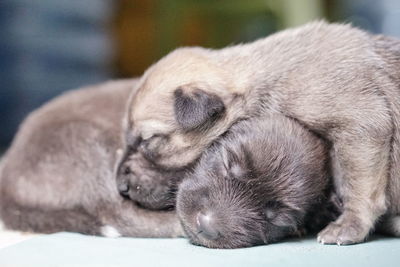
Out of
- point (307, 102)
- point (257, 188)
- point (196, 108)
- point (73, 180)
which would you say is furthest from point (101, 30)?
point (257, 188)

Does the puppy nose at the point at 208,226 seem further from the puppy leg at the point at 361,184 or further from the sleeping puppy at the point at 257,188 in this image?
the puppy leg at the point at 361,184

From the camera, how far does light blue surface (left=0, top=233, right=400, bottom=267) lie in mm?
2174

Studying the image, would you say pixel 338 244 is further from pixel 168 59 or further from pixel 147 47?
pixel 147 47

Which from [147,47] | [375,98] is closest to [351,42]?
[375,98]

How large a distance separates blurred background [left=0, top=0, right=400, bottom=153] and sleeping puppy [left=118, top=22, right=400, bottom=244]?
2.94 metres

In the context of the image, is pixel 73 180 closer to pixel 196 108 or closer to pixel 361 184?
pixel 196 108

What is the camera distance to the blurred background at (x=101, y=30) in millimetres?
6176

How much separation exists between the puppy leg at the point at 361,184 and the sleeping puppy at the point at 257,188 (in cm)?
9

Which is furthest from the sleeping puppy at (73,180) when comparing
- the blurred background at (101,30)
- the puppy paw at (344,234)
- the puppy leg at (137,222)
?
the blurred background at (101,30)

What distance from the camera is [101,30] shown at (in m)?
7.05

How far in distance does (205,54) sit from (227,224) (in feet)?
3.04

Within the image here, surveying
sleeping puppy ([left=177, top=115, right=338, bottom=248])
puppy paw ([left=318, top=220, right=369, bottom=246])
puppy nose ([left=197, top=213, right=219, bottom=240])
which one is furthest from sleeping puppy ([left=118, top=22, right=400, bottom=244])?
puppy nose ([left=197, top=213, right=219, bottom=240])

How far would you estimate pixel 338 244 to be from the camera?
2402 mm

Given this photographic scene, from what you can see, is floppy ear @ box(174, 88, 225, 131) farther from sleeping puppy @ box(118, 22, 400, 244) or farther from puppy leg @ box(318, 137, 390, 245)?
puppy leg @ box(318, 137, 390, 245)
